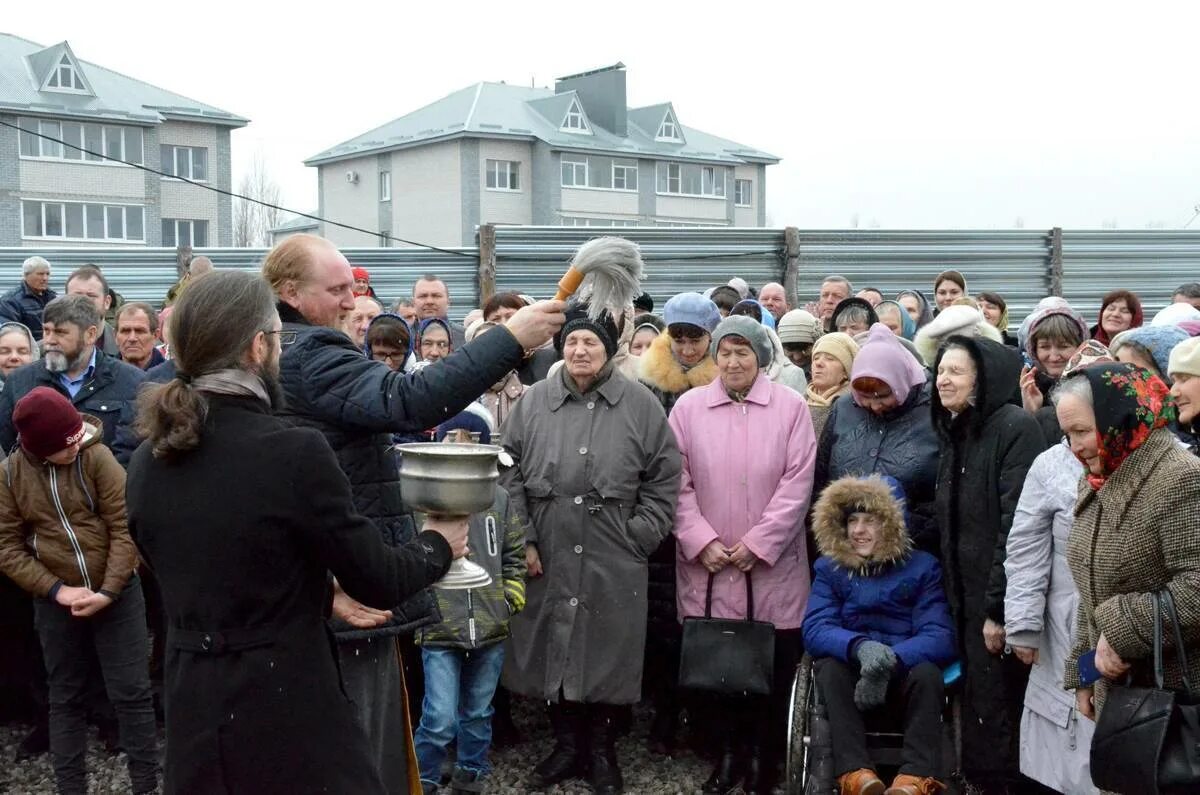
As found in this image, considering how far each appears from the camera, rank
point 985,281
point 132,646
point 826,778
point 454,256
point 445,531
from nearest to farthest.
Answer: point 445,531, point 826,778, point 132,646, point 454,256, point 985,281

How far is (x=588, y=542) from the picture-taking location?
6.17m

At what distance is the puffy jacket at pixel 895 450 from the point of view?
589 cm

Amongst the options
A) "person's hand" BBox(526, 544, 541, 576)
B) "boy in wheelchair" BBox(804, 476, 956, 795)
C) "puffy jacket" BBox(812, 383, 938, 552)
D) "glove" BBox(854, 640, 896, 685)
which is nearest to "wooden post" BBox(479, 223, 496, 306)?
"person's hand" BBox(526, 544, 541, 576)

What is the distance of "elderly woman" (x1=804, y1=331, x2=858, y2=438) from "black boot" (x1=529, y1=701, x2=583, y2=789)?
2.02 m

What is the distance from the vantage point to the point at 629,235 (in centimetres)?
1296

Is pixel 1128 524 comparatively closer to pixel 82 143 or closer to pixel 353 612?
pixel 353 612

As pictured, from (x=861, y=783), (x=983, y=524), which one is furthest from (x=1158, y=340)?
(x=861, y=783)

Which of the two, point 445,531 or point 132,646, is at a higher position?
point 445,531

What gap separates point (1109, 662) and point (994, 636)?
138cm

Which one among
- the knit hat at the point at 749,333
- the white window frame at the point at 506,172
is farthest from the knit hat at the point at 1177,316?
the white window frame at the point at 506,172

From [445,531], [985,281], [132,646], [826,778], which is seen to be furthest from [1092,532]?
[985,281]

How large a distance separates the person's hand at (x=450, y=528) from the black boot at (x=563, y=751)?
10.2 feet

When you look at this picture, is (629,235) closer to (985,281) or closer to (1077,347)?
(985,281)

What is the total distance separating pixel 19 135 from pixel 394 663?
45.0 meters
